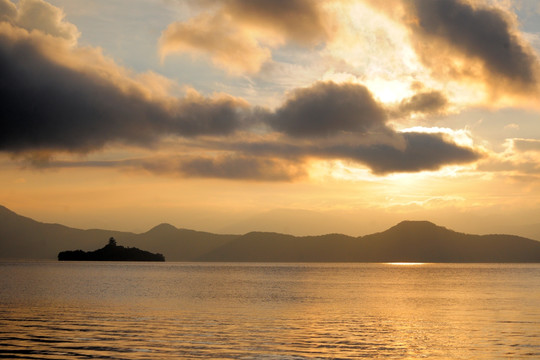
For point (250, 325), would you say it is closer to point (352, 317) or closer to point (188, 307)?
point (352, 317)

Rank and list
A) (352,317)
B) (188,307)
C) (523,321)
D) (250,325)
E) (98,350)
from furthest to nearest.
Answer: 1. (188,307)
2. (352,317)
3. (523,321)
4. (250,325)
5. (98,350)

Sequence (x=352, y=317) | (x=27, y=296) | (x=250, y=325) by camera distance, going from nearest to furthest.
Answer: (x=250, y=325), (x=352, y=317), (x=27, y=296)

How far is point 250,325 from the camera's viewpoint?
63156 millimetres

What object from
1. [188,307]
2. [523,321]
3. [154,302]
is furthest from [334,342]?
[154,302]

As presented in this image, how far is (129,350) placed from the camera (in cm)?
4534

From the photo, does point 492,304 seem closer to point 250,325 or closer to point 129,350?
point 250,325

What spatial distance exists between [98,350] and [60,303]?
159ft

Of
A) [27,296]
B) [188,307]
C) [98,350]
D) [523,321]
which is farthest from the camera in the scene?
[27,296]

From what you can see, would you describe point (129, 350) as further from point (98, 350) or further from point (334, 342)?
point (334, 342)

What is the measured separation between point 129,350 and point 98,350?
93.7 inches

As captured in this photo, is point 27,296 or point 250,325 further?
point 27,296

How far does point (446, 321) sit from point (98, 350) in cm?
4318

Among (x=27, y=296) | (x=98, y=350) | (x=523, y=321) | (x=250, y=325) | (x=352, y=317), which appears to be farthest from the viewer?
(x=27, y=296)

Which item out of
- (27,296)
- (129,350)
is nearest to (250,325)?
(129,350)
